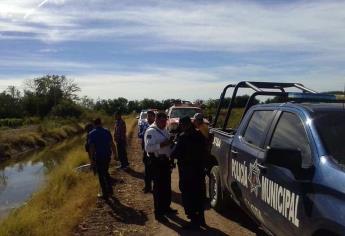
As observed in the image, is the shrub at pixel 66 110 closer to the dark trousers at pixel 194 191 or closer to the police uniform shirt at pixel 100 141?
the police uniform shirt at pixel 100 141

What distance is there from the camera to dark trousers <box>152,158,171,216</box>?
28.1 feet

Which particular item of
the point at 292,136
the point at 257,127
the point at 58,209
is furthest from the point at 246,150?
the point at 58,209

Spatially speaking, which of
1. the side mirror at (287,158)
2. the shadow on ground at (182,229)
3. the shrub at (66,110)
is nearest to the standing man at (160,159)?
the shadow on ground at (182,229)

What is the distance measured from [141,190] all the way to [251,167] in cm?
610

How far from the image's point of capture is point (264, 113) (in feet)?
20.3

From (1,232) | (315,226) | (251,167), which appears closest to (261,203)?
(251,167)

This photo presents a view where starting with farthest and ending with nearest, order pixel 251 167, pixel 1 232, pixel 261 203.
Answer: pixel 1 232 < pixel 251 167 < pixel 261 203

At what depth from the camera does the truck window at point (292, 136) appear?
4.55m

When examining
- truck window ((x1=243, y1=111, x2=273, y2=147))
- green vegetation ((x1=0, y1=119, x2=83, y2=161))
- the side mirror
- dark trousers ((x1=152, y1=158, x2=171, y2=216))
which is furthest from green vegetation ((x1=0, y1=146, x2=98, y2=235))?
green vegetation ((x1=0, y1=119, x2=83, y2=161))

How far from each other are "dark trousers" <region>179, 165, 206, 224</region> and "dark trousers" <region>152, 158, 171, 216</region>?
739 mm

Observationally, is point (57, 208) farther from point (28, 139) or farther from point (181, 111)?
point (28, 139)

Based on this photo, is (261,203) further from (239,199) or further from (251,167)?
(239,199)

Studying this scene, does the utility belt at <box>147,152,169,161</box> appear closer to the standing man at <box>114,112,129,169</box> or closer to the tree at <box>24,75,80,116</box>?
the standing man at <box>114,112,129,169</box>

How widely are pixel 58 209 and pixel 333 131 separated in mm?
8088
